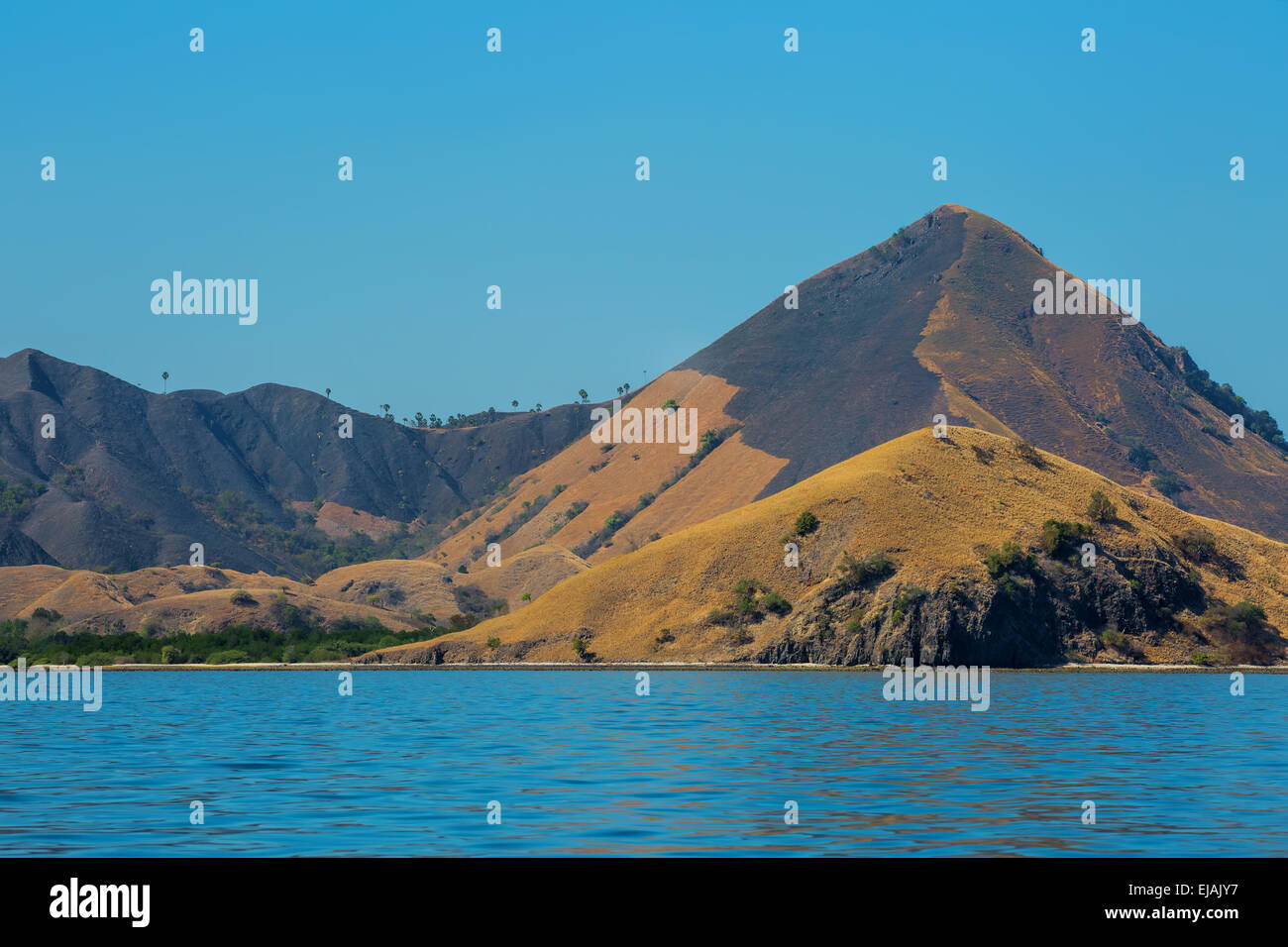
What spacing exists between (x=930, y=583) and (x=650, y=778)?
89.7 meters

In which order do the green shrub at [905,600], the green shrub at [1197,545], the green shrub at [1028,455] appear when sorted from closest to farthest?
the green shrub at [905,600]
the green shrub at [1197,545]
the green shrub at [1028,455]

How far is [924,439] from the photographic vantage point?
496 ft

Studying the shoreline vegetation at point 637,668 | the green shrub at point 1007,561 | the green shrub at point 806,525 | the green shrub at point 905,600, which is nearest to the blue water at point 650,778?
the shoreline vegetation at point 637,668

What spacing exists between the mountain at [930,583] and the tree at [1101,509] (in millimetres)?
225

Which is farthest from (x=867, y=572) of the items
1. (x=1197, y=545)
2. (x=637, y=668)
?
(x=1197, y=545)

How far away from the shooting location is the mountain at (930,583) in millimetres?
119938

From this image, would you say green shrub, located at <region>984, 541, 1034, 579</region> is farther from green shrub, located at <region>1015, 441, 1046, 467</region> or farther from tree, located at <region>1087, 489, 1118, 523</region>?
green shrub, located at <region>1015, 441, 1046, 467</region>

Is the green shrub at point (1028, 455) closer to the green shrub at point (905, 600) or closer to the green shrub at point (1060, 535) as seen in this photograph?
the green shrub at point (1060, 535)

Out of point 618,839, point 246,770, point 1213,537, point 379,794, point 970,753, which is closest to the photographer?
point 618,839

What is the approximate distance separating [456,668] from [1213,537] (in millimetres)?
79845

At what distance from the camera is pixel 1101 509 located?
13725cm
